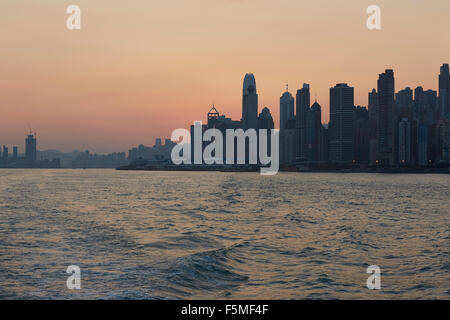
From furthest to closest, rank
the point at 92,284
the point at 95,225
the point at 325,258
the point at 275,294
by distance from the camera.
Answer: the point at 95,225 < the point at 325,258 < the point at 92,284 < the point at 275,294

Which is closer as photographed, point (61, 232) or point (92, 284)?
point (92, 284)

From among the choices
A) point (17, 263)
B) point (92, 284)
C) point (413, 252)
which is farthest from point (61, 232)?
point (413, 252)

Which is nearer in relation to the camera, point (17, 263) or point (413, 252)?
point (17, 263)
